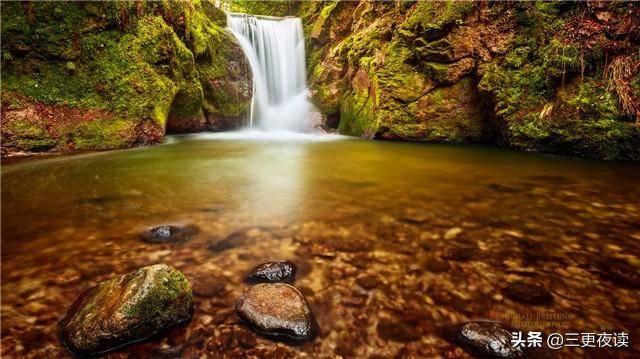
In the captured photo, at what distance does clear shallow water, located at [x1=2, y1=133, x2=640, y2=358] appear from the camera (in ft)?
6.34

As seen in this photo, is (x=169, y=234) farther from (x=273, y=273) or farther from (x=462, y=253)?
(x=462, y=253)

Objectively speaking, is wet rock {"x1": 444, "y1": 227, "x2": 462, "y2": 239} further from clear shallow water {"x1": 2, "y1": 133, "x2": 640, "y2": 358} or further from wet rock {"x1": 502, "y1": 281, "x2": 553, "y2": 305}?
wet rock {"x1": 502, "y1": 281, "x2": 553, "y2": 305}

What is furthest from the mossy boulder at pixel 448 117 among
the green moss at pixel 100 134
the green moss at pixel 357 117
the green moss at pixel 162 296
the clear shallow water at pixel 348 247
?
the green moss at pixel 162 296

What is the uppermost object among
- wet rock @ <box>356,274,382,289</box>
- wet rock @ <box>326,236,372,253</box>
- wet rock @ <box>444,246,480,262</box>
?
wet rock @ <box>444,246,480,262</box>

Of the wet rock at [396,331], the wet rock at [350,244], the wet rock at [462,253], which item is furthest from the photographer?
the wet rock at [350,244]

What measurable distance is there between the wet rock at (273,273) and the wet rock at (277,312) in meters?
0.28

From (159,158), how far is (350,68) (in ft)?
25.2

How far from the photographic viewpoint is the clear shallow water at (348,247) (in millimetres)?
1934

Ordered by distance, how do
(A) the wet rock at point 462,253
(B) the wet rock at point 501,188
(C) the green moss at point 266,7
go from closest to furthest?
(A) the wet rock at point 462,253 < (B) the wet rock at point 501,188 < (C) the green moss at point 266,7

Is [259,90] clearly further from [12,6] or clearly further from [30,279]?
[30,279]

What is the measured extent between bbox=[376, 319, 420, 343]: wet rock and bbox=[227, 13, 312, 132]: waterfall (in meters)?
11.9

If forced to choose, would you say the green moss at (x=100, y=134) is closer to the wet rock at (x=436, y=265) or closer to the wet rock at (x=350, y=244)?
the wet rock at (x=350, y=244)

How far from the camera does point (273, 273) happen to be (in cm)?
245

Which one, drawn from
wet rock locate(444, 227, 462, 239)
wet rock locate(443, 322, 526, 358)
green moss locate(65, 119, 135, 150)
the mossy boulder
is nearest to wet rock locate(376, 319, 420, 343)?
wet rock locate(443, 322, 526, 358)
